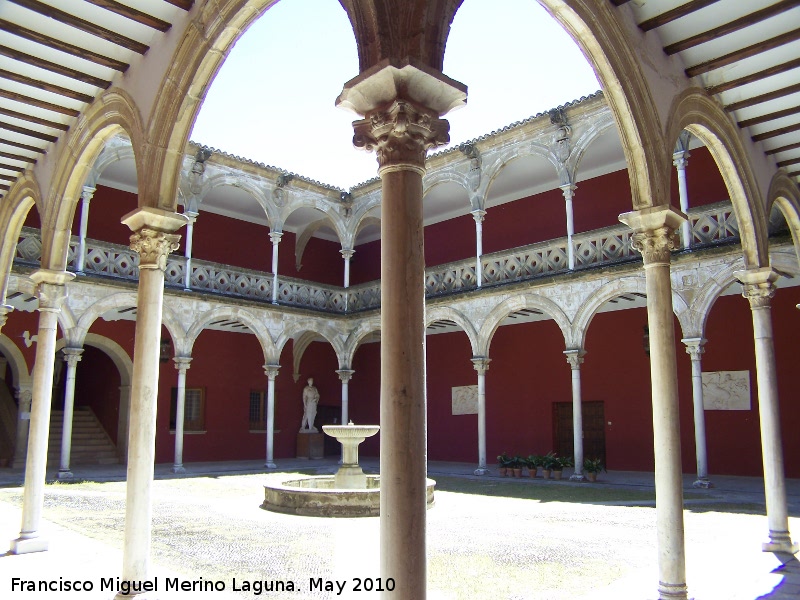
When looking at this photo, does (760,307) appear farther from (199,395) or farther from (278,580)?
(199,395)

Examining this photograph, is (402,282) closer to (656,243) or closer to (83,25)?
(656,243)

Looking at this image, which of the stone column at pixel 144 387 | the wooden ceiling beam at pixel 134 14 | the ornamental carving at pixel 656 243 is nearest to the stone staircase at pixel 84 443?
the stone column at pixel 144 387

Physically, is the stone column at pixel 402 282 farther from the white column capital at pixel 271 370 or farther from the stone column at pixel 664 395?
the white column capital at pixel 271 370

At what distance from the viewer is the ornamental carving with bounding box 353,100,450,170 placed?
135 inches

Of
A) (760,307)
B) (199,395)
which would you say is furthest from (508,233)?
(760,307)

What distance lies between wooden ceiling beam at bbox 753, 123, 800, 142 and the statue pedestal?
16059 millimetres

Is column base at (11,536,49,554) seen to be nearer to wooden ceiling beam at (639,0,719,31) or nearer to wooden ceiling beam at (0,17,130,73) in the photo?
wooden ceiling beam at (0,17,130,73)

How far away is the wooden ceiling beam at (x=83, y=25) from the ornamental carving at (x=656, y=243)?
13.9 ft

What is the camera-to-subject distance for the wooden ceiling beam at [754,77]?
18.1ft

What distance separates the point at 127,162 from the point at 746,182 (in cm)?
1430

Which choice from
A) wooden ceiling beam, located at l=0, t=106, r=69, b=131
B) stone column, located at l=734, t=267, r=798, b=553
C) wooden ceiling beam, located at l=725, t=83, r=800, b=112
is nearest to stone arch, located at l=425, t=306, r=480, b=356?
stone column, located at l=734, t=267, r=798, b=553

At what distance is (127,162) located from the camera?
16500 mm

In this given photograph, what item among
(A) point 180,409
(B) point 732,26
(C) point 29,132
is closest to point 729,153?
(B) point 732,26

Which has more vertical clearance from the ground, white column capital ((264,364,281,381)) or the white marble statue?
white column capital ((264,364,281,381))
